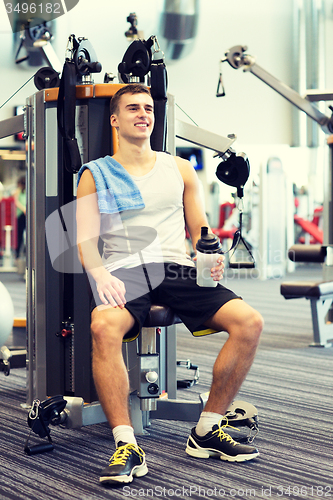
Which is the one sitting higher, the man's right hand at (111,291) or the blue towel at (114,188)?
the blue towel at (114,188)

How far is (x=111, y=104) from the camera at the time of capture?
2004mm

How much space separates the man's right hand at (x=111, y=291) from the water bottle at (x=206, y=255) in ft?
0.84

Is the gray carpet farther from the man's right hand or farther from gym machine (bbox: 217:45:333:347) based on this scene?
gym machine (bbox: 217:45:333:347)

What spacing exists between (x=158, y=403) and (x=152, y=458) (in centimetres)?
41

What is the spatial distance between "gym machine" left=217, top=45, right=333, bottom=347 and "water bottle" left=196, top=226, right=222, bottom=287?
6.06 feet

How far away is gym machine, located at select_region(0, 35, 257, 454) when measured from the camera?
2.08 meters

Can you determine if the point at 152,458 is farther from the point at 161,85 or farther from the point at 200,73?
the point at 200,73

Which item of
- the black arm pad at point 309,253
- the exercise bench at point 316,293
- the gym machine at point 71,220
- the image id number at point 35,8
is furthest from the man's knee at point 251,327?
the image id number at point 35,8

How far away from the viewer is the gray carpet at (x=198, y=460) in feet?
4.95

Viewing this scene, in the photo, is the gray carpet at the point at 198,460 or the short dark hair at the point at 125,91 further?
the short dark hair at the point at 125,91

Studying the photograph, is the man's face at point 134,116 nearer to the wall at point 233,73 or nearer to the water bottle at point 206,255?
the water bottle at point 206,255
